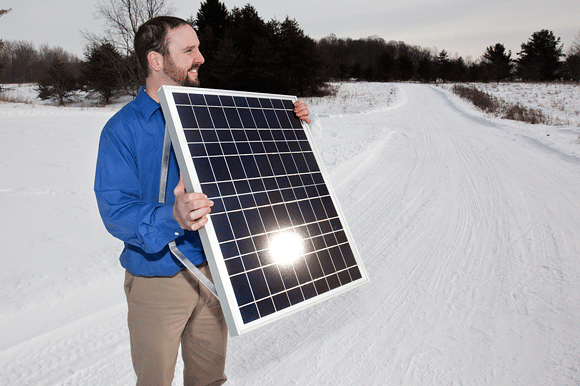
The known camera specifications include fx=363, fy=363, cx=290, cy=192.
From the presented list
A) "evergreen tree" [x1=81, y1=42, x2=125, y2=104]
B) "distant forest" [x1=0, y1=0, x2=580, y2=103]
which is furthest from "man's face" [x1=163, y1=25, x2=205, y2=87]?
"evergreen tree" [x1=81, y1=42, x2=125, y2=104]

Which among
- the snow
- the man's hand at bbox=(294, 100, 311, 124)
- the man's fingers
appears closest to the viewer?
the man's fingers

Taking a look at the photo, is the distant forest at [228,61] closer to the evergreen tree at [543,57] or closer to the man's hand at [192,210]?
the evergreen tree at [543,57]

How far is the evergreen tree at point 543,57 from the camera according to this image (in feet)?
166

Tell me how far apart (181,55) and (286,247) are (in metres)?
1.16

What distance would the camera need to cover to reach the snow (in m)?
2.97

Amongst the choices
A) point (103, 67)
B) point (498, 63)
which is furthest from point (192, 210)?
point (498, 63)

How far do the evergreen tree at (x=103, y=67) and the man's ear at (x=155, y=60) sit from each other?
30.6 metres

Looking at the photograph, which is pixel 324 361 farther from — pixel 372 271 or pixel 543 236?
pixel 543 236

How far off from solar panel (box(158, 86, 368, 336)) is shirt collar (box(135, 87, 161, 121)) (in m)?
0.23

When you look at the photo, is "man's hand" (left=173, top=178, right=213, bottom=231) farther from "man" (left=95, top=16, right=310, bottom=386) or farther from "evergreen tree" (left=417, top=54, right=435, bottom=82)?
"evergreen tree" (left=417, top=54, right=435, bottom=82)

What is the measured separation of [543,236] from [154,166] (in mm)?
5380

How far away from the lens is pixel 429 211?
608cm

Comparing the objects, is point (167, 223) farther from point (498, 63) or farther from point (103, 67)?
point (498, 63)

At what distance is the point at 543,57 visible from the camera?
5066 cm
